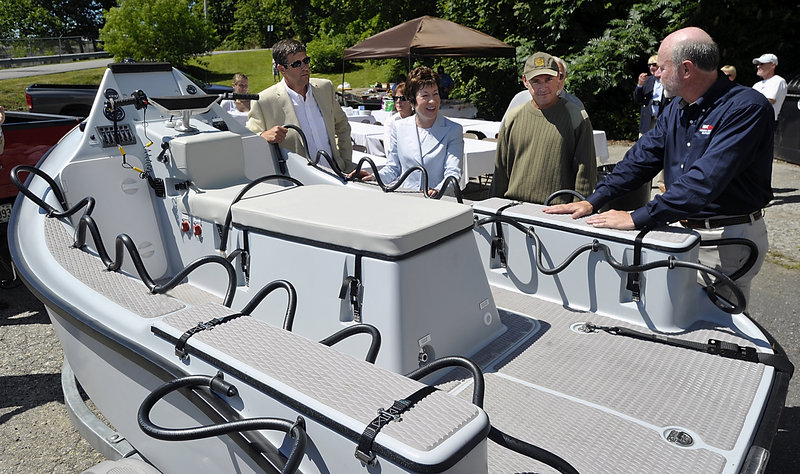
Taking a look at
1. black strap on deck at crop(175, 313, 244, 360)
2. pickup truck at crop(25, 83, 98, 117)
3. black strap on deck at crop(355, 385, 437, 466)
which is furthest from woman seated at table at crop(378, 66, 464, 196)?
pickup truck at crop(25, 83, 98, 117)

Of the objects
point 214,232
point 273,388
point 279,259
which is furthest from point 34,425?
point 273,388

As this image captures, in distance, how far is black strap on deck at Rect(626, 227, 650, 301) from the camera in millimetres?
2438

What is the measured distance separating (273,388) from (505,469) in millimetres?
744

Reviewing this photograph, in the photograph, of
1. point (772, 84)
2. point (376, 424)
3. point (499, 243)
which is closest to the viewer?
point (376, 424)

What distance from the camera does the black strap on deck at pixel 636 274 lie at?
2.44m

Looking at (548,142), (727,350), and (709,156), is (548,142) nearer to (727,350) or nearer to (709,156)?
(709,156)

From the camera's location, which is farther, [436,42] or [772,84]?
[436,42]

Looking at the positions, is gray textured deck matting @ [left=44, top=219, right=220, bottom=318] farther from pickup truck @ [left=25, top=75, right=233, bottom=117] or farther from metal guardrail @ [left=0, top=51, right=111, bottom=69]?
metal guardrail @ [left=0, top=51, right=111, bottom=69]

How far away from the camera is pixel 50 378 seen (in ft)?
11.9

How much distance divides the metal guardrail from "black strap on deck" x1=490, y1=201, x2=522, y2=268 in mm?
36572

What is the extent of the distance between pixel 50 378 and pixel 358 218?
257 centimetres

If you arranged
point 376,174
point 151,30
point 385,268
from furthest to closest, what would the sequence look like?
point 151,30
point 376,174
point 385,268

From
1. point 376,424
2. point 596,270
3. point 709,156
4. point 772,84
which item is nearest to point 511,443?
point 376,424

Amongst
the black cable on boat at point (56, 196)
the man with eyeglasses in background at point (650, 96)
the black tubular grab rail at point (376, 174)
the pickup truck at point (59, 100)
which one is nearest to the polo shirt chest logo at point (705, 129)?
the black tubular grab rail at point (376, 174)
